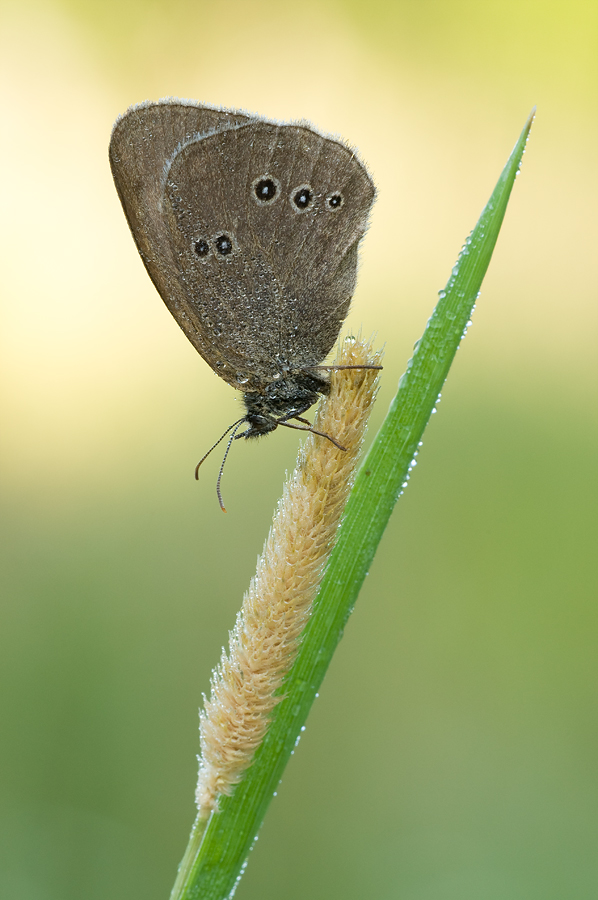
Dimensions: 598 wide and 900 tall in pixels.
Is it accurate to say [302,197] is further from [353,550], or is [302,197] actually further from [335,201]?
[353,550]

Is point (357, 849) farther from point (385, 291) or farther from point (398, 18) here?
point (398, 18)

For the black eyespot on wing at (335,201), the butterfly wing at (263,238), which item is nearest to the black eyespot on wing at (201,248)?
the butterfly wing at (263,238)

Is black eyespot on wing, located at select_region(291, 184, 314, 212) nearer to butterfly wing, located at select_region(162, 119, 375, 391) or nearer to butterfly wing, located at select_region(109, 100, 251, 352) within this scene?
butterfly wing, located at select_region(162, 119, 375, 391)

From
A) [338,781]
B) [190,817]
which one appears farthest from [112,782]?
[338,781]

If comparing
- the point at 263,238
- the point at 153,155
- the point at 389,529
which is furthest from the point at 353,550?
the point at 389,529

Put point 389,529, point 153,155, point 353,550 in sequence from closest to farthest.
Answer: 1. point 353,550
2. point 153,155
3. point 389,529
